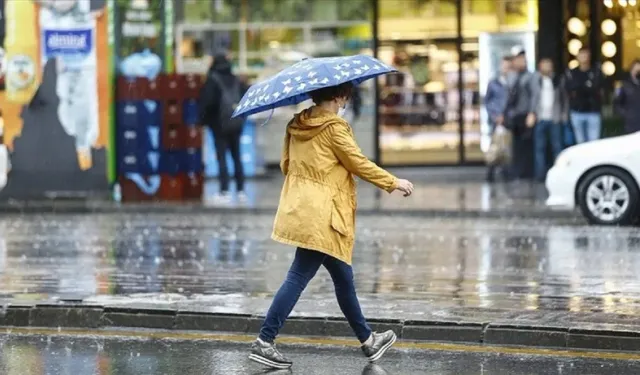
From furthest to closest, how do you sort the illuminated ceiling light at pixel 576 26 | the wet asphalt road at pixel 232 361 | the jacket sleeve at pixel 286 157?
the illuminated ceiling light at pixel 576 26 → the jacket sleeve at pixel 286 157 → the wet asphalt road at pixel 232 361

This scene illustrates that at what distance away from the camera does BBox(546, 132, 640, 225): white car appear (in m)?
16.2

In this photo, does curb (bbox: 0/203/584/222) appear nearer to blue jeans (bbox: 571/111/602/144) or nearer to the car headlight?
the car headlight

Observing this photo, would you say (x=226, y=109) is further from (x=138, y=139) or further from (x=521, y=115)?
(x=521, y=115)

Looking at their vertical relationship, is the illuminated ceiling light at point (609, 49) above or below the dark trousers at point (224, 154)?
above

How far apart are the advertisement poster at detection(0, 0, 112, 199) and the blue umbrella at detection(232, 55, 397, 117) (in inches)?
500

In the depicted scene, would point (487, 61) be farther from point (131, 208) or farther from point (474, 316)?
point (474, 316)

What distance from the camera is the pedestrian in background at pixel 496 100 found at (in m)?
23.3

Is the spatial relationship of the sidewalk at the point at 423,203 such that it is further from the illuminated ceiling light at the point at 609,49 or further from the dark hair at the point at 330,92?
the dark hair at the point at 330,92

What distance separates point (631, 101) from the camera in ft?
70.2

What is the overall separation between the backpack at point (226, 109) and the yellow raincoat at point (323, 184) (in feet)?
40.2

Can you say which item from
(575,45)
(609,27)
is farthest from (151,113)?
(609,27)

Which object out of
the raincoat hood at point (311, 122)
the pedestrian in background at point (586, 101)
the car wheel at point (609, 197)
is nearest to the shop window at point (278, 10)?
the pedestrian in background at point (586, 101)

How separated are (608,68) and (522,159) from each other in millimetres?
2046

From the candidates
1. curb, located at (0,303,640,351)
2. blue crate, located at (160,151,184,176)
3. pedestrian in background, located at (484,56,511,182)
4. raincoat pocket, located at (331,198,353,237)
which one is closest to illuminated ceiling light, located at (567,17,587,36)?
pedestrian in background, located at (484,56,511,182)
